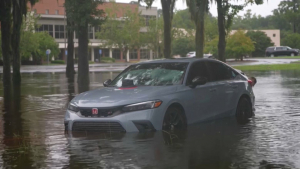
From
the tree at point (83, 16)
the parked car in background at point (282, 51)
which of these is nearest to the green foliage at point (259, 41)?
the parked car in background at point (282, 51)

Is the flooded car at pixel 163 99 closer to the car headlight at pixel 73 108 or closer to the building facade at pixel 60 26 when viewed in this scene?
the car headlight at pixel 73 108

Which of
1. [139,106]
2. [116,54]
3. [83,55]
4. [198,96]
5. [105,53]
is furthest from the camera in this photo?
[116,54]

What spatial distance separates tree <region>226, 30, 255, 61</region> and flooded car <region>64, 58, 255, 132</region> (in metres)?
50.5

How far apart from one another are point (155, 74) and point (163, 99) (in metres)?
1.18

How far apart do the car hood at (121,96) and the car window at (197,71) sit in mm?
667

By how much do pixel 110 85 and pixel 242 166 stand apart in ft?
15.3

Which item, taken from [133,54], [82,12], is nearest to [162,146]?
[82,12]

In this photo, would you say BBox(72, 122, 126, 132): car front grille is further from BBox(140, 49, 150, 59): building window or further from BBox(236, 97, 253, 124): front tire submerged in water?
BBox(140, 49, 150, 59): building window

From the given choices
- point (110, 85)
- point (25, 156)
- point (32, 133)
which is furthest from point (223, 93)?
point (25, 156)

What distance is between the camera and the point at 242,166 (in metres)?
7.71

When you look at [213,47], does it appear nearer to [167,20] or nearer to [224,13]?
[167,20]

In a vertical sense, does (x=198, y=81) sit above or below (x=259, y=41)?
below

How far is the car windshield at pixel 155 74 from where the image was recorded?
11203 mm

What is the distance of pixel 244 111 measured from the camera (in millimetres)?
12852
